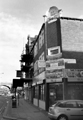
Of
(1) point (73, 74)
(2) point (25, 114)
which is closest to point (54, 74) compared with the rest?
(1) point (73, 74)

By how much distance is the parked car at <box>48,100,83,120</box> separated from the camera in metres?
10.8

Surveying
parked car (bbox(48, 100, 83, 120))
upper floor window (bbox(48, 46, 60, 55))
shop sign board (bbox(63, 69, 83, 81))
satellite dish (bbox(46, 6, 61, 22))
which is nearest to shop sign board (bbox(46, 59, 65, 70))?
shop sign board (bbox(63, 69, 83, 81))

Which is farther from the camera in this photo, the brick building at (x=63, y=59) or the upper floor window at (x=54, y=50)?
the upper floor window at (x=54, y=50)

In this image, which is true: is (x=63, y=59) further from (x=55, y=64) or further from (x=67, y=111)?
(x=67, y=111)

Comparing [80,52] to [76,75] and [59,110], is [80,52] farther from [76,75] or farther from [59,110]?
[59,110]

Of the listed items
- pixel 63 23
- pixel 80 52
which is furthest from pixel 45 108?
pixel 63 23

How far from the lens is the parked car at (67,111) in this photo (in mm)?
10836

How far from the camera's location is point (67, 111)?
10938 millimetres

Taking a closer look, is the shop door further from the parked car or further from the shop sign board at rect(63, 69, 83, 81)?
the parked car

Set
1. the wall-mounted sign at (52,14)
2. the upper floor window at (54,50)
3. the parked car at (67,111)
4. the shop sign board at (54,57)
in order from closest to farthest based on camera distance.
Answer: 1. the parked car at (67,111)
2. the shop sign board at (54,57)
3. the upper floor window at (54,50)
4. the wall-mounted sign at (52,14)

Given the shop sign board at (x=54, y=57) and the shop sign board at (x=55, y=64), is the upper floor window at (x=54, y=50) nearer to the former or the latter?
the shop sign board at (x=54, y=57)

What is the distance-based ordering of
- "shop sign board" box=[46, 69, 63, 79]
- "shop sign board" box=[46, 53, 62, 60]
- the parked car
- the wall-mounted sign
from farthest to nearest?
the wall-mounted sign
"shop sign board" box=[46, 53, 62, 60]
"shop sign board" box=[46, 69, 63, 79]
the parked car

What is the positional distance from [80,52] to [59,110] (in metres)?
8.11

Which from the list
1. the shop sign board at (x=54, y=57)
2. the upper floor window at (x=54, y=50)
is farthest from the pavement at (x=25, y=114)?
the upper floor window at (x=54, y=50)
